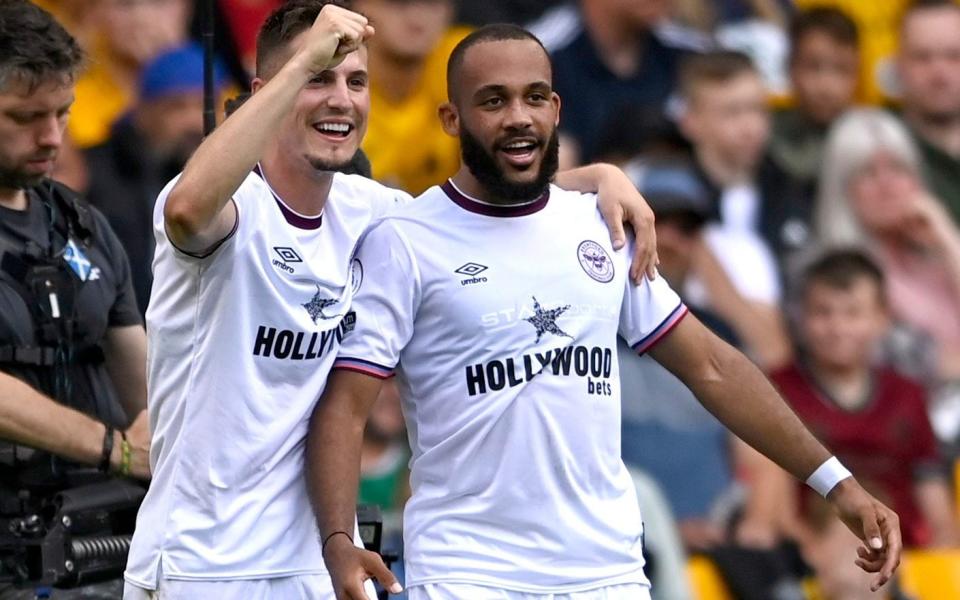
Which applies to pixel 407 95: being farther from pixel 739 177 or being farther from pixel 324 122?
pixel 324 122

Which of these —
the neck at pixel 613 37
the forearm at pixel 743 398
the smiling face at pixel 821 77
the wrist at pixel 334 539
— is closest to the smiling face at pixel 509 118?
the forearm at pixel 743 398

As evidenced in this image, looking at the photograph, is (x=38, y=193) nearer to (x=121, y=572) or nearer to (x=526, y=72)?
(x=121, y=572)

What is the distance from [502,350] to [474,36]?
85 centimetres

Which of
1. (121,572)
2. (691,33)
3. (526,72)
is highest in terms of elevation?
(691,33)

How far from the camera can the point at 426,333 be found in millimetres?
5535

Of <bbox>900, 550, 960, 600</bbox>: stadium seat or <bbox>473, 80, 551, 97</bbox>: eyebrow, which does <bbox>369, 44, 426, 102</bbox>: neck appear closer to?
<bbox>900, 550, 960, 600</bbox>: stadium seat

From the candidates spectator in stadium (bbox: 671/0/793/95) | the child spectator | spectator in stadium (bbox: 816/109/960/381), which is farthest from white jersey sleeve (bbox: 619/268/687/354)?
spectator in stadium (bbox: 671/0/793/95)

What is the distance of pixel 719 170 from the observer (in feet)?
35.8

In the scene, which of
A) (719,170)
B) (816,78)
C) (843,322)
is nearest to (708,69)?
(719,170)

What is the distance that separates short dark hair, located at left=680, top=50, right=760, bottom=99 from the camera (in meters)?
10.9

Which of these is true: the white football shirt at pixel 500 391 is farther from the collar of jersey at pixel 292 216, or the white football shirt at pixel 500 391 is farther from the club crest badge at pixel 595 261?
the collar of jersey at pixel 292 216

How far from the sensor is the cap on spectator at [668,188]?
952 cm

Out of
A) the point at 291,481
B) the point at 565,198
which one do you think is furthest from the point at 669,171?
the point at 291,481

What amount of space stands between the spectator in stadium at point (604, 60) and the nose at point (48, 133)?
15.4 ft
